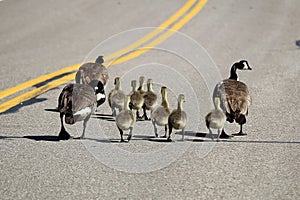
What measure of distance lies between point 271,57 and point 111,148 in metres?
5.96

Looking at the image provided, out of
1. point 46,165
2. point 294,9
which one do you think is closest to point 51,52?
point 46,165

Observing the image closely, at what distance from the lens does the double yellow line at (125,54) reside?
8.98 m

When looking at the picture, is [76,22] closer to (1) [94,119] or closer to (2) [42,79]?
(2) [42,79]

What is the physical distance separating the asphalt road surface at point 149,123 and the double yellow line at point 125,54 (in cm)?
17

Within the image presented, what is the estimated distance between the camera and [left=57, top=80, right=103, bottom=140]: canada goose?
6.60m

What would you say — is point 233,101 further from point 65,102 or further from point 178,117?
point 65,102

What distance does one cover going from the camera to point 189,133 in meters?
7.29

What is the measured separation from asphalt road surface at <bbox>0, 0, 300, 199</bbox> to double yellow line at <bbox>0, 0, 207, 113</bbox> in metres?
0.17

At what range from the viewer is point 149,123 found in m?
7.64

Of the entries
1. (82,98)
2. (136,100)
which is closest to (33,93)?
(136,100)

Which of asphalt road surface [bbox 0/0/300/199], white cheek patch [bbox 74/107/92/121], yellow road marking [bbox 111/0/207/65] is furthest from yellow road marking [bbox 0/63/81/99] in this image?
white cheek patch [bbox 74/107/92/121]

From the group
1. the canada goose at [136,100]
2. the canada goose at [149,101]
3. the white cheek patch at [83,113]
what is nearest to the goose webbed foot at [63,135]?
the white cheek patch at [83,113]

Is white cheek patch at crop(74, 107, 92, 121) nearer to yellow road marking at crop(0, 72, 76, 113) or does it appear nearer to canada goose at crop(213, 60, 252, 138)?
canada goose at crop(213, 60, 252, 138)

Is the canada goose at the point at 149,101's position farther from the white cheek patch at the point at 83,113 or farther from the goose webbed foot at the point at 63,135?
the goose webbed foot at the point at 63,135
